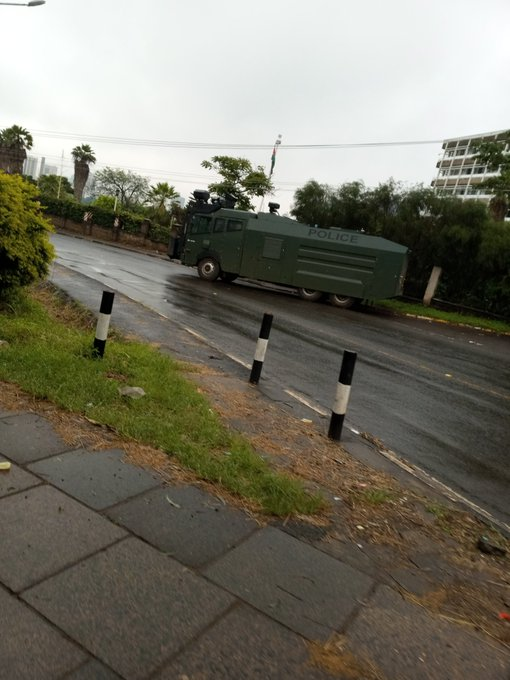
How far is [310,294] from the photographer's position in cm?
2084

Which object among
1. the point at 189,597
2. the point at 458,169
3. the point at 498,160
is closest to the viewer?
the point at 189,597

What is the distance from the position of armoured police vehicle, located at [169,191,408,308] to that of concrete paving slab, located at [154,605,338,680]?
18.1 metres

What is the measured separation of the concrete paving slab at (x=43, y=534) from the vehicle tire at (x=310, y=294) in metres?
18.3

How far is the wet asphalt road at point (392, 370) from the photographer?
542 centimetres

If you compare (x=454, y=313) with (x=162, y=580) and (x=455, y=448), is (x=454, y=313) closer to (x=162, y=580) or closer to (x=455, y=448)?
(x=455, y=448)

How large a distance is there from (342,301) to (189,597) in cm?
1880

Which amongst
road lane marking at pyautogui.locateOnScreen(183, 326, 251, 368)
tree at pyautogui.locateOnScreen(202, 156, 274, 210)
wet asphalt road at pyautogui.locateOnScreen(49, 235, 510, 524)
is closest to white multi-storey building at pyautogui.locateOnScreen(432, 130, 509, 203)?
tree at pyautogui.locateOnScreen(202, 156, 274, 210)

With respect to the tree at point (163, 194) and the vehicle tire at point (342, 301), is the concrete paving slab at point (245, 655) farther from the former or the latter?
the tree at point (163, 194)

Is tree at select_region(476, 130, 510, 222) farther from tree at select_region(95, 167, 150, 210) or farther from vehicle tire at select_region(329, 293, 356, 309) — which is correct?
tree at select_region(95, 167, 150, 210)

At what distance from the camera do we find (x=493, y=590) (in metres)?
2.90

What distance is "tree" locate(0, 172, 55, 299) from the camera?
6738 mm

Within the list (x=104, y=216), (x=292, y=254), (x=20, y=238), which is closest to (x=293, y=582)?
(x=20, y=238)

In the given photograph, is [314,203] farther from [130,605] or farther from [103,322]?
[130,605]

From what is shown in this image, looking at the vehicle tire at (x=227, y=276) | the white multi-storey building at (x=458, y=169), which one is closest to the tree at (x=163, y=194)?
the vehicle tire at (x=227, y=276)
